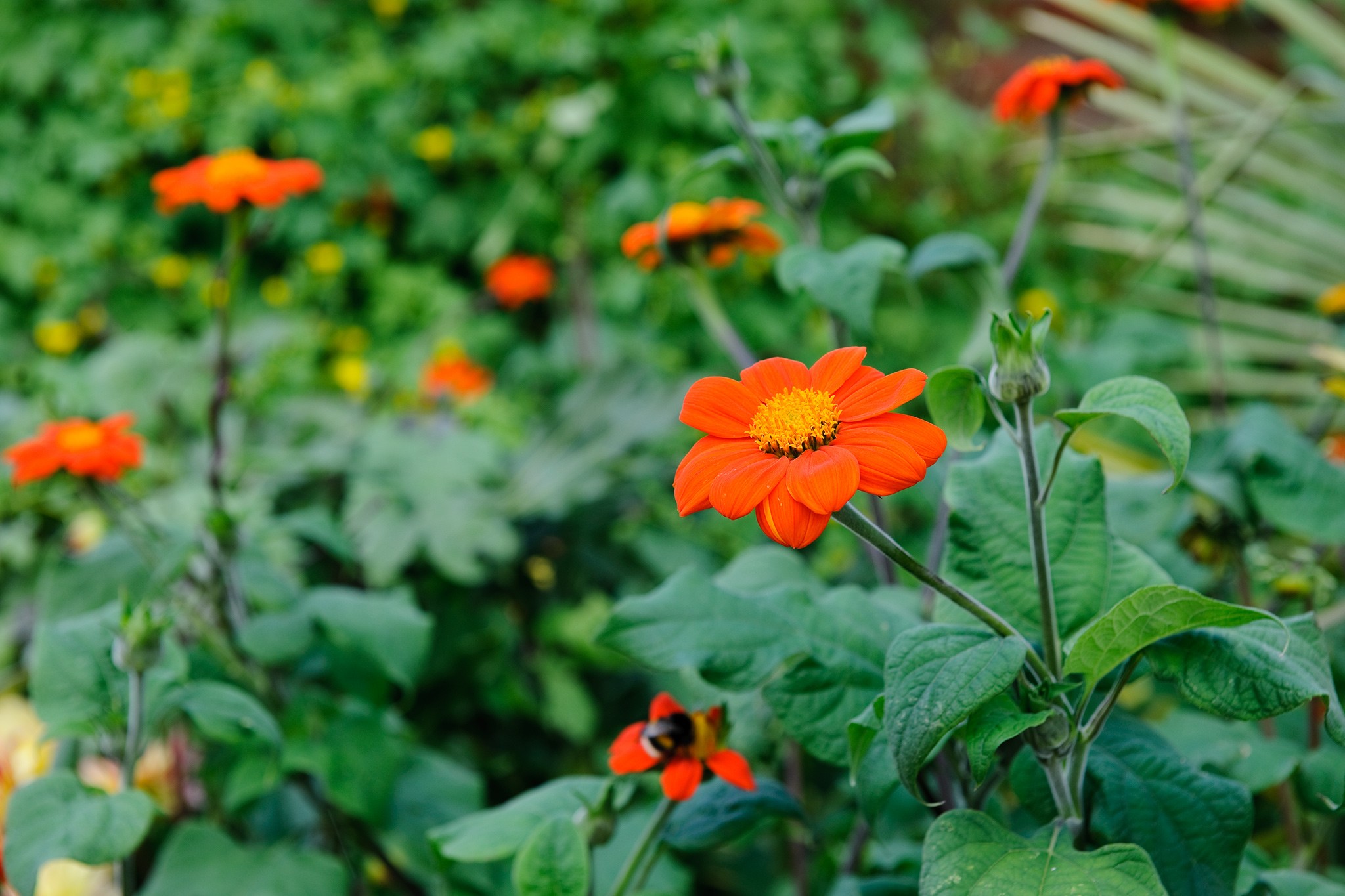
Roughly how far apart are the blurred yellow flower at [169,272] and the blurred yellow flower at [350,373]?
17.9 inches

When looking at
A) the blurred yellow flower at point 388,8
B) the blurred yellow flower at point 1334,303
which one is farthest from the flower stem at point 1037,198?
the blurred yellow flower at point 388,8

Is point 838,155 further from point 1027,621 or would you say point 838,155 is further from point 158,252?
point 158,252

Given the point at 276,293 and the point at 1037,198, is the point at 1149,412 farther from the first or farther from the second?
the point at 276,293

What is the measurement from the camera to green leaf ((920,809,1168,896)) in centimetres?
46

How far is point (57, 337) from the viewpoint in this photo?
2182 mm

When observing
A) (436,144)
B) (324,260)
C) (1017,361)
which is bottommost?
(324,260)

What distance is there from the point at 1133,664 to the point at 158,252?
241 centimetres

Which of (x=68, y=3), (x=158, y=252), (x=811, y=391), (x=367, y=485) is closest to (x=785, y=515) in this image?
(x=811, y=391)

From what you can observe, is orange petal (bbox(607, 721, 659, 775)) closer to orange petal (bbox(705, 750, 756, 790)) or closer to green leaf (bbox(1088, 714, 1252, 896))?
orange petal (bbox(705, 750, 756, 790))

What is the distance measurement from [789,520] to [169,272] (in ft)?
7.50

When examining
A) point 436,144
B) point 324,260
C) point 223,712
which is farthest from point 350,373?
point 223,712

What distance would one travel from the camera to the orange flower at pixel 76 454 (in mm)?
→ 821

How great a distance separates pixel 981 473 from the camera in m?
0.61

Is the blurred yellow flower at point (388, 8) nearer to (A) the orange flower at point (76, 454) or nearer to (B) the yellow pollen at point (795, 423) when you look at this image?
(A) the orange flower at point (76, 454)
